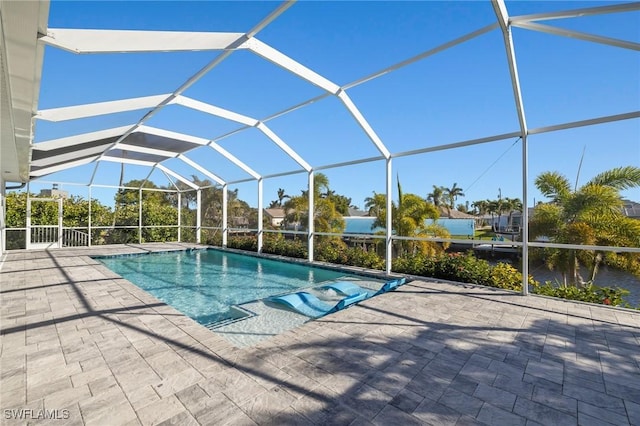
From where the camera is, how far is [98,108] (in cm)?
535

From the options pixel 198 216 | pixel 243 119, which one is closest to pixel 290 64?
pixel 243 119

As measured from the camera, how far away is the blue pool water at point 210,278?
672 cm

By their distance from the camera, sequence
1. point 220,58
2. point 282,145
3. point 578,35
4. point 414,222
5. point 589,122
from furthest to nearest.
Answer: point 414,222, point 282,145, point 220,58, point 589,122, point 578,35

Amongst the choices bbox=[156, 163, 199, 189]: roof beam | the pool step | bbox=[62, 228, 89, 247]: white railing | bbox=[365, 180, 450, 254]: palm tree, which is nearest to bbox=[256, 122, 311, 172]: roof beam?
bbox=[365, 180, 450, 254]: palm tree

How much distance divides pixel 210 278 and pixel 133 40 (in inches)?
269

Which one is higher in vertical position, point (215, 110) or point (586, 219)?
point (215, 110)

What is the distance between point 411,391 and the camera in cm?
259

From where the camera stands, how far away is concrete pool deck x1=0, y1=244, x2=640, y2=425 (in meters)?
2.32

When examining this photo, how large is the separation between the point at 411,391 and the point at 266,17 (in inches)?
184

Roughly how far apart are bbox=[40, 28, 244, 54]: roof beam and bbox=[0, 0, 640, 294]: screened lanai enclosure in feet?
0.06

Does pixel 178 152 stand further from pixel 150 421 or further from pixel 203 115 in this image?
pixel 150 421

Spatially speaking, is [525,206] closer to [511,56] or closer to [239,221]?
[511,56]

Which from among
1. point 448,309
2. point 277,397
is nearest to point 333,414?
point 277,397

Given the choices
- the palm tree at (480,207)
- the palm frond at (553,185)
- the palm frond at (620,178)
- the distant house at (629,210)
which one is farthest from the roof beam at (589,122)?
the palm tree at (480,207)
